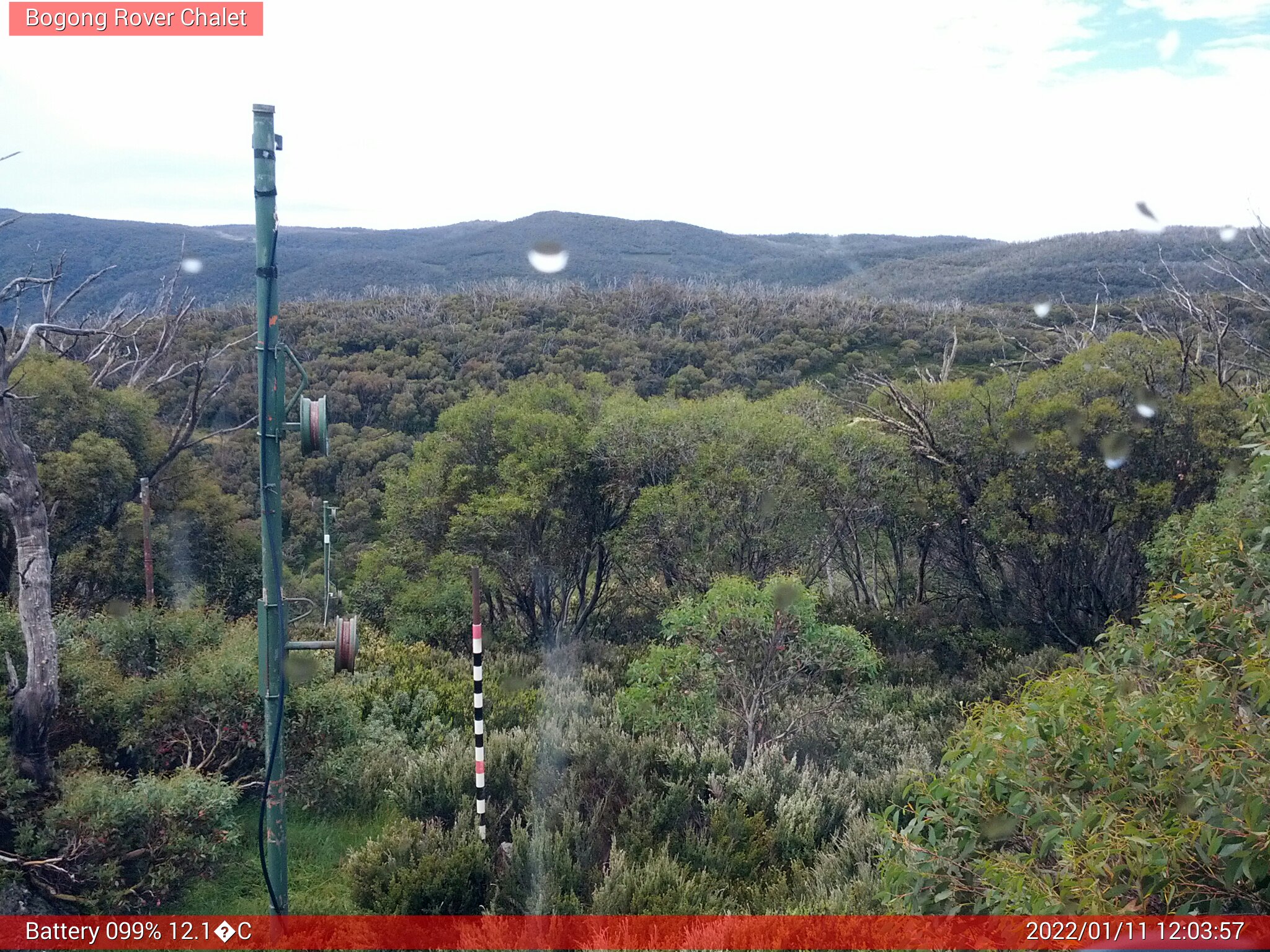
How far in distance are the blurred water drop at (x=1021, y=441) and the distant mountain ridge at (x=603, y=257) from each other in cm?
2602

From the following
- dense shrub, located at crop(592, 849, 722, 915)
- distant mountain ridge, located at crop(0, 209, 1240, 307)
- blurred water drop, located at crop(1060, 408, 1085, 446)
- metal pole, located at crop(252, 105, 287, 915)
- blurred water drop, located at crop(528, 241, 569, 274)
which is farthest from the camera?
blurred water drop, located at crop(528, 241, 569, 274)

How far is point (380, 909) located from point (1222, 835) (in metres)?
4.73

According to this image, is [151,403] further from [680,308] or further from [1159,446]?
[680,308]

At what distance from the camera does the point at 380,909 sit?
5637 millimetres

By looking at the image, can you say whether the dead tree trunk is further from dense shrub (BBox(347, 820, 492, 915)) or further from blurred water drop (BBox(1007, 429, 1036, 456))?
blurred water drop (BBox(1007, 429, 1036, 456))

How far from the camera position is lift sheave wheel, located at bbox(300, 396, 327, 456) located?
15.2 feet

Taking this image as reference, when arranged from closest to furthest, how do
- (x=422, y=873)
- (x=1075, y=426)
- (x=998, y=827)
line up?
(x=998, y=827) < (x=422, y=873) < (x=1075, y=426)

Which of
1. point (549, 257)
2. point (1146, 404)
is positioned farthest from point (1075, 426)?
point (549, 257)

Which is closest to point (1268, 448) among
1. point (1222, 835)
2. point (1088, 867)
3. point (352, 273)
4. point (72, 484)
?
point (1222, 835)

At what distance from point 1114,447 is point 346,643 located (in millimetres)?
13304

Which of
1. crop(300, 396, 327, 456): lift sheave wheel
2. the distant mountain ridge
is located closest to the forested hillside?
crop(300, 396, 327, 456): lift sheave wheel

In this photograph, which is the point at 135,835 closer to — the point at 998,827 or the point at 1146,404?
the point at 998,827

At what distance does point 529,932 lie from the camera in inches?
204

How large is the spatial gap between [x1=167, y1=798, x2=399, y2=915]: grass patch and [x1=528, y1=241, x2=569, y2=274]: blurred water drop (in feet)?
180
